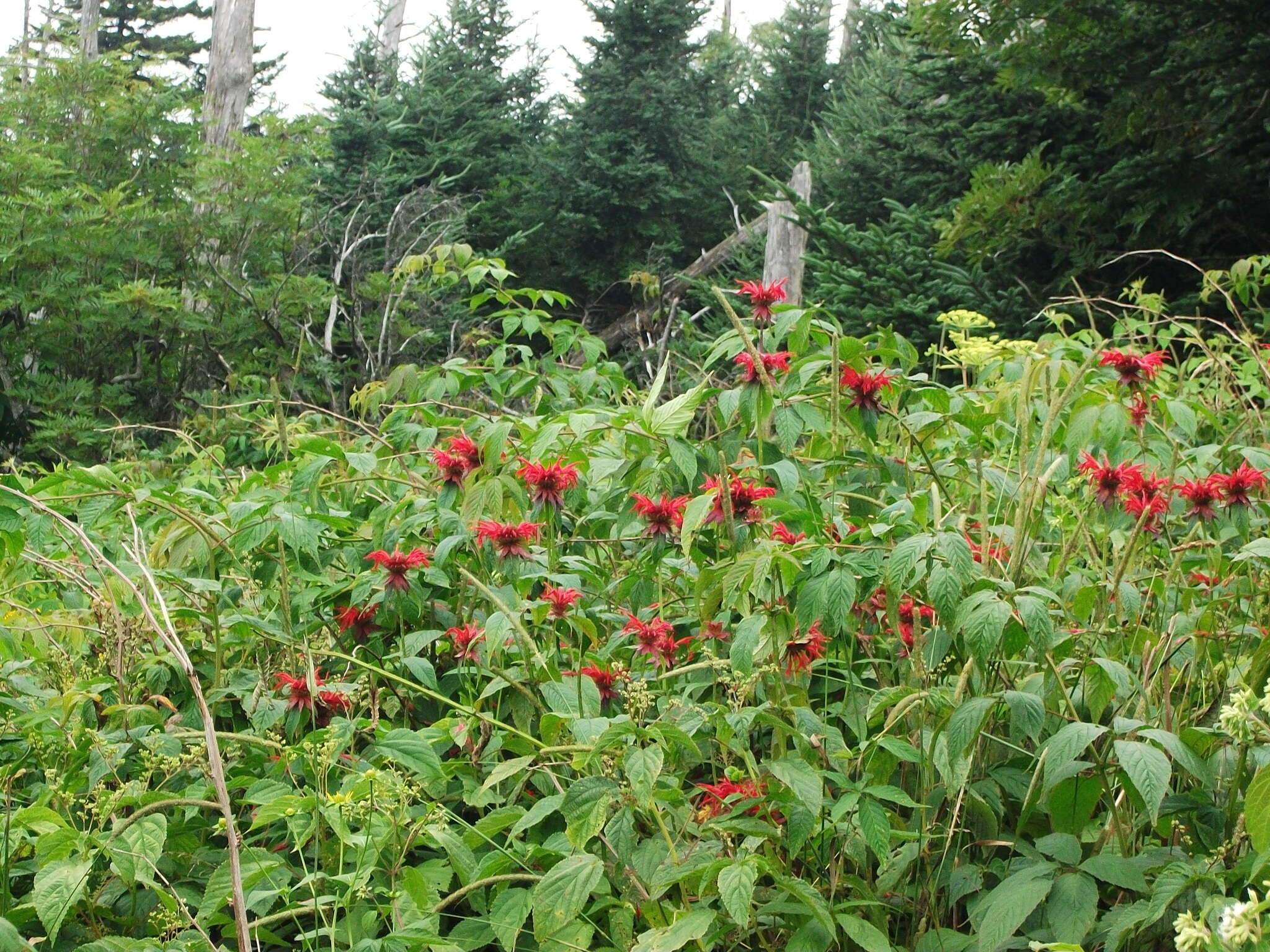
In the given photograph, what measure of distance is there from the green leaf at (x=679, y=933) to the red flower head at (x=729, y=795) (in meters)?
0.19

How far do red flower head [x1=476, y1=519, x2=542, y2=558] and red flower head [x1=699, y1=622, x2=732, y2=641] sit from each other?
324 mm

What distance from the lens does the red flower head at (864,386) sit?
179 cm

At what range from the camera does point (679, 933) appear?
4.11 ft

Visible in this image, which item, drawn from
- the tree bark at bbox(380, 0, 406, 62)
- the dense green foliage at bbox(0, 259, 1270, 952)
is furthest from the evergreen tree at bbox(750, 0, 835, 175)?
the dense green foliage at bbox(0, 259, 1270, 952)

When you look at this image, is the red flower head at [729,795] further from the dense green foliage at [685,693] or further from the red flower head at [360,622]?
the red flower head at [360,622]

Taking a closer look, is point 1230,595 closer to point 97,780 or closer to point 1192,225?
point 97,780

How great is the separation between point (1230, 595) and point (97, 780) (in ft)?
5.75

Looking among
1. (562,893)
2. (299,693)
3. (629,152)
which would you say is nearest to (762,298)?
(299,693)

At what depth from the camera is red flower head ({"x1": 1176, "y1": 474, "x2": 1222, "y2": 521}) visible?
176 centimetres

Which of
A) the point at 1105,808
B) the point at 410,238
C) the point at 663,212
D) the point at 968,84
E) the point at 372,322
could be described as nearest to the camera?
the point at 1105,808

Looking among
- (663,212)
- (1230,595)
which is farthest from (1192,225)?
(663,212)

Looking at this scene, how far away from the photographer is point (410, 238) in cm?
1079

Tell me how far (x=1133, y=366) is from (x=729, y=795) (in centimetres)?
112

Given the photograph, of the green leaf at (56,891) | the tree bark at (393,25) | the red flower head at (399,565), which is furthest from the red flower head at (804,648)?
the tree bark at (393,25)
